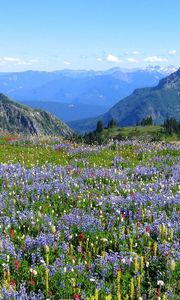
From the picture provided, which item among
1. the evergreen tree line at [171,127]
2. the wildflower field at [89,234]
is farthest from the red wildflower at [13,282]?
the evergreen tree line at [171,127]

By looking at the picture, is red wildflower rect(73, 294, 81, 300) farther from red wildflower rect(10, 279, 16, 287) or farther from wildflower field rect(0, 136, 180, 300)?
red wildflower rect(10, 279, 16, 287)

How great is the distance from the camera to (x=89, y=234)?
904cm

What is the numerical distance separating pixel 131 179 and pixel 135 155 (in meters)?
5.54

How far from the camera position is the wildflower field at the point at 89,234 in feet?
22.1

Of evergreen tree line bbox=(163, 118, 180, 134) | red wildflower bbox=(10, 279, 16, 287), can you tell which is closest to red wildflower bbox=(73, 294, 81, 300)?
red wildflower bbox=(10, 279, 16, 287)

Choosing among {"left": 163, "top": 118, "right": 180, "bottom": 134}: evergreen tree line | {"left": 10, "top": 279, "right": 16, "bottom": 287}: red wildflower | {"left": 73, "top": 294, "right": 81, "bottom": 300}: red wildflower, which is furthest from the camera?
{"left": 163, "top": 118, "right": 180, "bottom": 134}: evergreen tree line

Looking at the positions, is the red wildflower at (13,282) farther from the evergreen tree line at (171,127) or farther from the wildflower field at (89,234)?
the evergreen tree line at (171,127)

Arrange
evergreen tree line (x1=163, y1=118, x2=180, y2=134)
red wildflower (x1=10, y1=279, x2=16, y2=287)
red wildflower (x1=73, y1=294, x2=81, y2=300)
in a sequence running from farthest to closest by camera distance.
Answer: evergreen tree line (x1=163, y1=118, x2=180, y2=134), red wildflower (x1=10, y1=279, x2=16, y2=287), red wildflower (x1=73, y1=294, x2=81, y2=300)

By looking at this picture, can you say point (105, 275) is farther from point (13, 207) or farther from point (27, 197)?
point (27, 197)

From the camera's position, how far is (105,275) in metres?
7.11

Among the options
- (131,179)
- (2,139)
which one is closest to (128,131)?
(2,139)

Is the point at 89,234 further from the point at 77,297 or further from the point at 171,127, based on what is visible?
the point at 171,127

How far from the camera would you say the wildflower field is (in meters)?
6.74

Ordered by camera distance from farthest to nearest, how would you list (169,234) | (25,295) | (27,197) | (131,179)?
1. (131,179)
2. (27,197)
3. (169,234)
4. (25,295)
